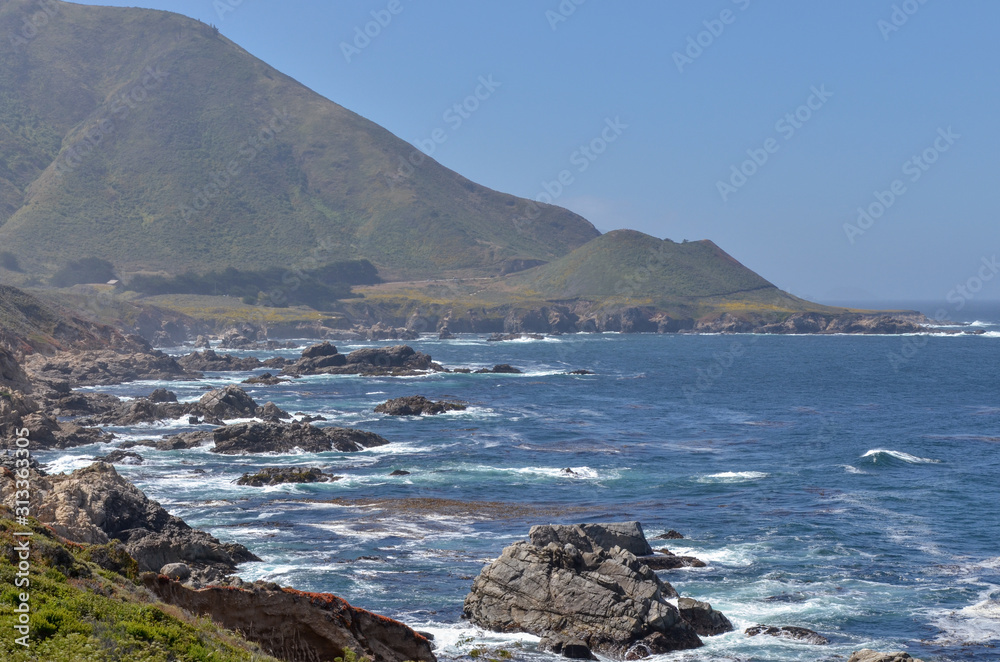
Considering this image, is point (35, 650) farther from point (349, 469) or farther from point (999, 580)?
point (349, 469)

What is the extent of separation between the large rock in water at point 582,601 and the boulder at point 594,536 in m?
1.51

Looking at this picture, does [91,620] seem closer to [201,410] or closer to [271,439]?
[271,439]

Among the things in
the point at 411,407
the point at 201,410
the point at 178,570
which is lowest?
the point at 178,570

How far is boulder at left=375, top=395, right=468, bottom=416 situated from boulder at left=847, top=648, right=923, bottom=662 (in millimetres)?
57083

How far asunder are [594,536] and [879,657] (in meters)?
12.6

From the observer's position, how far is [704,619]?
29.5 meters

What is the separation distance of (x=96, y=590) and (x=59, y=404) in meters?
57.5

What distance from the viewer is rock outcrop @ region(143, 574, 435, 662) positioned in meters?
22.9

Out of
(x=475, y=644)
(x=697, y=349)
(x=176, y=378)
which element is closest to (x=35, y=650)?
(x=475, y=644)

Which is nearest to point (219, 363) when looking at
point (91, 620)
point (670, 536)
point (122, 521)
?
point (122, 521)

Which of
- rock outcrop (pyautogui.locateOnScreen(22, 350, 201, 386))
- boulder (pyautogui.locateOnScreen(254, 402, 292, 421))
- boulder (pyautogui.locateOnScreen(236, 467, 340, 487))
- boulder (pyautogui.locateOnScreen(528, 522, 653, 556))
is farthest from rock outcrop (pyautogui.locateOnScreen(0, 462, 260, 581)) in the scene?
rock outcrop (pyautogui.locateOnScreen(22, 350, 201, 386))

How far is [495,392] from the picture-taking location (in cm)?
9962

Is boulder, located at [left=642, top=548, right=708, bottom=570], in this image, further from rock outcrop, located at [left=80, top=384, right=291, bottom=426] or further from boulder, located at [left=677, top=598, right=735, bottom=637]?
rock outcrop, located at [left=80, top=384, right=291, bottom=426]

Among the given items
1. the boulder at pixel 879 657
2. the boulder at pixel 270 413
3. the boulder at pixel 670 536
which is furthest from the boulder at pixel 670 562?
the boulder at pixel 270 413
